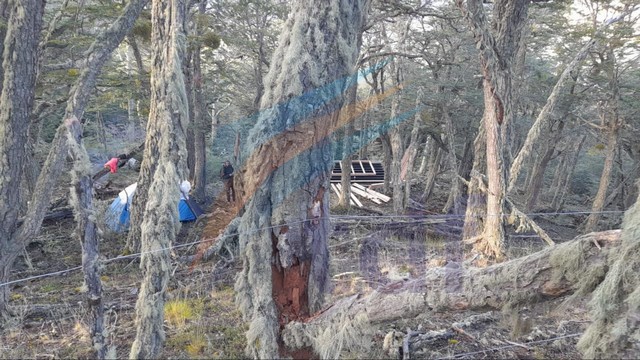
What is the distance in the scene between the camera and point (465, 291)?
2.52 meters

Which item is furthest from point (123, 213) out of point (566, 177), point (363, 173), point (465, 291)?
point (566, 177)

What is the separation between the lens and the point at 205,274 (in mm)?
5328

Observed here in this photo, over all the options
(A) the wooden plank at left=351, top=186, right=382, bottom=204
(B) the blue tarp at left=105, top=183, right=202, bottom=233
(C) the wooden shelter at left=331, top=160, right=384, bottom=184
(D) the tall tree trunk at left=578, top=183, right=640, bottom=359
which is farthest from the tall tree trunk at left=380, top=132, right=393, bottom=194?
(D) the tall tree trunk at left=578, top=183, right=640, bottom=359

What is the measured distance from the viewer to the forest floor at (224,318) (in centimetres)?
334

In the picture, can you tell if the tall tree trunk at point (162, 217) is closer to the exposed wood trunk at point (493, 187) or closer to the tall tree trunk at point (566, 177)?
the exposed wood trunk at point (493, 187)

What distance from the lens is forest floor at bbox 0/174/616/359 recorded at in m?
3.34

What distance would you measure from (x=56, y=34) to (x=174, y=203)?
701 centimetres

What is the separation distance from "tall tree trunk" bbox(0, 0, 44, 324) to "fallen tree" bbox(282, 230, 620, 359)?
3001 mm

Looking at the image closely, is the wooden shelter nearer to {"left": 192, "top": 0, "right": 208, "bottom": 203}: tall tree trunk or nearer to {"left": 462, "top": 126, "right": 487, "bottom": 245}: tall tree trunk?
{"left": 192, "top": 0, "right": 208, "bottom": 203}: tall tree trunk

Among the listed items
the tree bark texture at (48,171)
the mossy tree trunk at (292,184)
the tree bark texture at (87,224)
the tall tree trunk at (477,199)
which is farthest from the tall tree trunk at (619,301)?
the tree bark texture at (48,171)

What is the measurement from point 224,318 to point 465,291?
93.1 inches

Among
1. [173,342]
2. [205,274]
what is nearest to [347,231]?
[205,274]

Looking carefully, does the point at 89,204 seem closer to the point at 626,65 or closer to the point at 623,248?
the point at 623,248

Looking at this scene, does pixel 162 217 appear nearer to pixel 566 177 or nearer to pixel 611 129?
pixel 611 129
